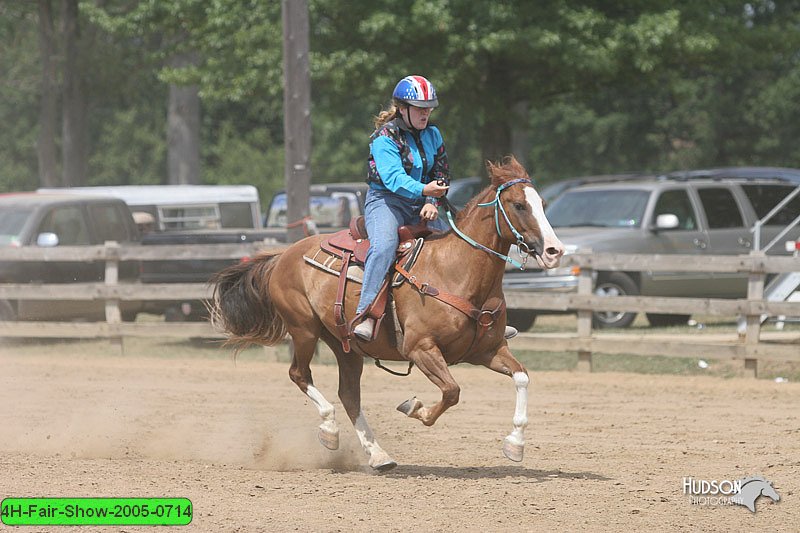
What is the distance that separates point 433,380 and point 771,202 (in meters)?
12.6

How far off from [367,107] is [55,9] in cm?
1501

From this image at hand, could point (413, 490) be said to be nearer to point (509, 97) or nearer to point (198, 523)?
point (198, 523)

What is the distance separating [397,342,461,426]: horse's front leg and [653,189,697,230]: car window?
34.9 ft

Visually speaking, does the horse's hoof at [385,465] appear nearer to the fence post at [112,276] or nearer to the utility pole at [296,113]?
the utility pole at [296,113]

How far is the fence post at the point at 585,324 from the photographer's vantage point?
46.7ft

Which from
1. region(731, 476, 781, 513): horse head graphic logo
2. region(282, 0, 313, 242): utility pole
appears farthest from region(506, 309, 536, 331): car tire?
region(731, 476, 781, 513): horse head graphic logo

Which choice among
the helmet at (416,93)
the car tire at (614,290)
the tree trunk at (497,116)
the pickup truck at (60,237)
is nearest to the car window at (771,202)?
the car tire at (614,290)

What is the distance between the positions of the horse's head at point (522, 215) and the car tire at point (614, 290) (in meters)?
9.35

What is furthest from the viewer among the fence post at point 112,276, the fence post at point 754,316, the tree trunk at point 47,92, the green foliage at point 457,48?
the tree trunk at point 47,92

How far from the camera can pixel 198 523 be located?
6.43 m

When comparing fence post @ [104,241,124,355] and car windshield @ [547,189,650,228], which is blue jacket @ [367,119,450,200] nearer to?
fence post @ [104,241,124,355]

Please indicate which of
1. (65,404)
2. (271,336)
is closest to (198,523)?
(271,336)

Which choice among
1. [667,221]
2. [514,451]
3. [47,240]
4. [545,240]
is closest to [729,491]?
[514,451]

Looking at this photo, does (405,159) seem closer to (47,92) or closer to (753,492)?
(753,492)
